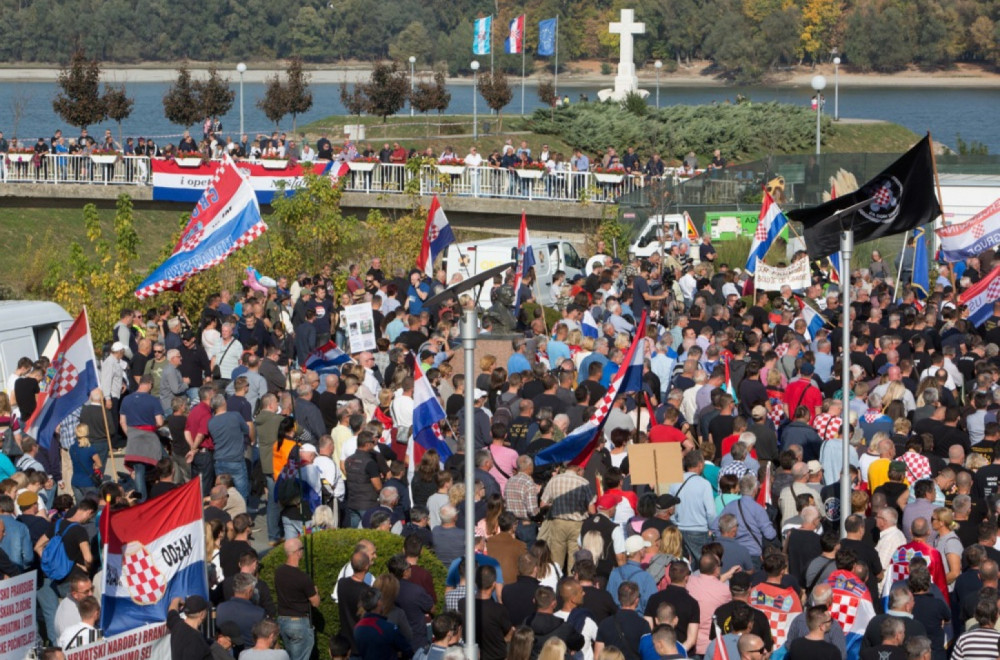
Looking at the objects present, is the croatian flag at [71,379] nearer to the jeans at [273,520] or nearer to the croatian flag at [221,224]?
the jeans at [273,520]

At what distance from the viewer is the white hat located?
12594 mm

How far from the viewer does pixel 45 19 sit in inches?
6019

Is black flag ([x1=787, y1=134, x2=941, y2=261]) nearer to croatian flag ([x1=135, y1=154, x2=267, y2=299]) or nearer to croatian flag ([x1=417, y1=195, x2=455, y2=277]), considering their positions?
croatian flag ([x1=135, y1=154, x2=267, y2=299])

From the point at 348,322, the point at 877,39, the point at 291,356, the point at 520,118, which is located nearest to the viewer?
the point at 348,322

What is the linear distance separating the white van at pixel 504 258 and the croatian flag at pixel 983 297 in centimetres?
806

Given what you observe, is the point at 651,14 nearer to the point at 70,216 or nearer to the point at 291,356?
the point at 70,216

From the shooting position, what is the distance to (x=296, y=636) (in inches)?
484

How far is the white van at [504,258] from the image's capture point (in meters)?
27.3

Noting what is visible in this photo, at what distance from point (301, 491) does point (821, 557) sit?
472cm

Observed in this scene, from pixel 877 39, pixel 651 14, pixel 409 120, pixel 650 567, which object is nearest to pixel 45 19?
pixel 651 14

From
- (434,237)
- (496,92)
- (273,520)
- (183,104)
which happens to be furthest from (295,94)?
(273,520)


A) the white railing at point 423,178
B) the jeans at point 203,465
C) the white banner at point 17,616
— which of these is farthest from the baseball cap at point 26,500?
the white railing at point 423,178

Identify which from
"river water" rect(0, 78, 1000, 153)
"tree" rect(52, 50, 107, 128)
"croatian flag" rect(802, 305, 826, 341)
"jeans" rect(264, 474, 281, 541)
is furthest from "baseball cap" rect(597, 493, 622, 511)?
"river water" rect(0, 78, 1000, 153)

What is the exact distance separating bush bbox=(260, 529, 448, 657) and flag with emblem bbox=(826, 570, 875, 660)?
10.2 feet
